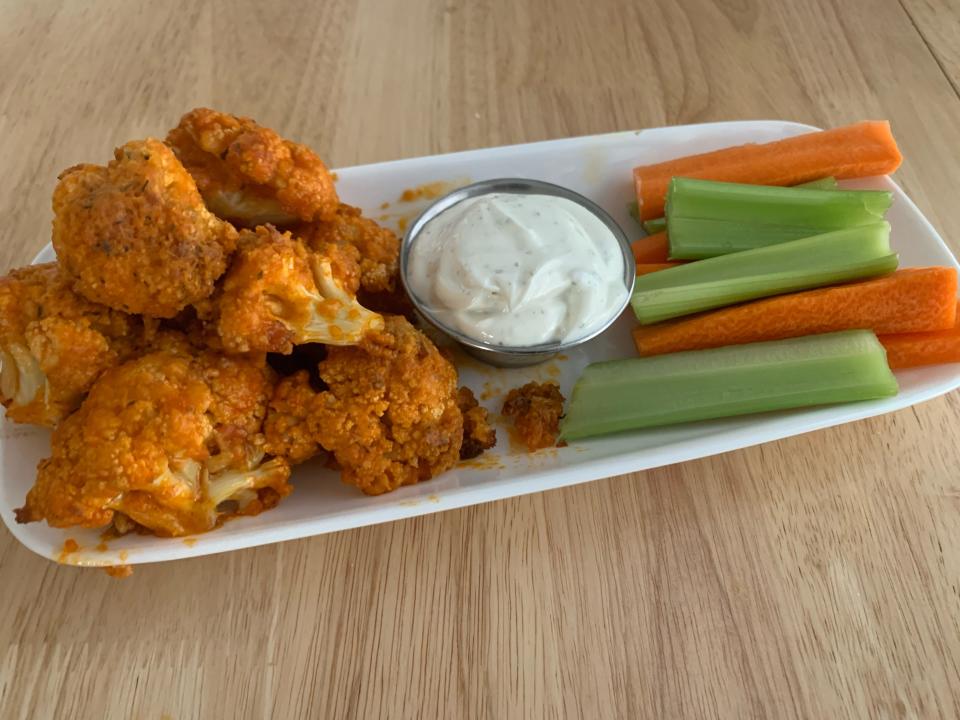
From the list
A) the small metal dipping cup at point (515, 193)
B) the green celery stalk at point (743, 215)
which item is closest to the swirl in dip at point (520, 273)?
the small metal dipping cup at point (515, 193)

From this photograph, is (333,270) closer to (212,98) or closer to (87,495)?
(87,495)

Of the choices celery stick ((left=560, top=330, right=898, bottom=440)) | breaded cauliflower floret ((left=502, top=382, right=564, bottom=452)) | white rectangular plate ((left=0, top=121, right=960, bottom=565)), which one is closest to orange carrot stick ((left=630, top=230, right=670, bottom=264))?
white rectangular plate ((left=0, top=121, right=960, bottom=565))

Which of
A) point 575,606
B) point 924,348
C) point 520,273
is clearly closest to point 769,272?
point 924,348

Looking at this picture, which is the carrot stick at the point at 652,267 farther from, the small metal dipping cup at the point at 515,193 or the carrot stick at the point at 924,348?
the carrot stick at the point at 924,348

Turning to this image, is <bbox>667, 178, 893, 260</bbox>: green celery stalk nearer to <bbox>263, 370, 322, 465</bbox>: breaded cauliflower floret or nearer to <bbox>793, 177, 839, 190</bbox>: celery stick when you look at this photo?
<bbox>793, 177, 839, 190</bbox>: celery stick

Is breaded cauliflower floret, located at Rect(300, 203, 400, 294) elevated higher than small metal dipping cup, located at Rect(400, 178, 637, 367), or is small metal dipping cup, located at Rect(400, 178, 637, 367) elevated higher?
breaded cauliflower floret, located at Rect(300, 203, 400, 294)

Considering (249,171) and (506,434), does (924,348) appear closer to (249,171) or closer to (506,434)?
(506,434)
